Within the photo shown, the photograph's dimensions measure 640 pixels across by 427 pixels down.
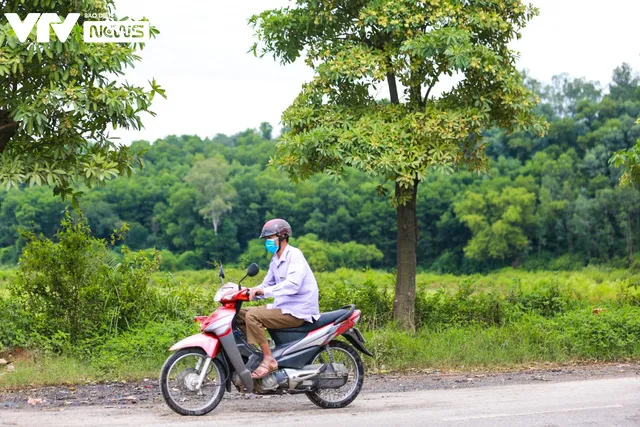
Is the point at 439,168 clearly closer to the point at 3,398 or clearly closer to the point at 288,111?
the point at 288,111

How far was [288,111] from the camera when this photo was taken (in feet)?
50.8

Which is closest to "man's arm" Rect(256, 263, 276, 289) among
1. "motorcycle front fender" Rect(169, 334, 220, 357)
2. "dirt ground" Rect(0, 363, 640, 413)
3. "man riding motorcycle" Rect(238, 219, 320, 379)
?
"man riding motorcycle" Rect(238, 219, 320, 379)

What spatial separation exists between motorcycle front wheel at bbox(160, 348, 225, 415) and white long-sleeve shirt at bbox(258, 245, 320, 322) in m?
0.91

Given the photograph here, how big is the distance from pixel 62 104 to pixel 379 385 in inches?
219

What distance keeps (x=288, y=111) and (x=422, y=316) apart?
455 centimetres

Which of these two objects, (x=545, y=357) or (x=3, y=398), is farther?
(x=545, y=357)

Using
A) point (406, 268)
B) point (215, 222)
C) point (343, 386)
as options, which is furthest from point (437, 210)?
point (343, 386)

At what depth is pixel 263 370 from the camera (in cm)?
904

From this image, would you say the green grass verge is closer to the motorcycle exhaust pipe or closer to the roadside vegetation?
the roadside vegetation

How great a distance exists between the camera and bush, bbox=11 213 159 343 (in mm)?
13570

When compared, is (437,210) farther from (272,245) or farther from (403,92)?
(272,245)

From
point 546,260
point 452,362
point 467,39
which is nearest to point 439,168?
point 467,39

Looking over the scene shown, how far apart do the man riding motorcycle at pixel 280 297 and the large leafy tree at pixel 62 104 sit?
350cm

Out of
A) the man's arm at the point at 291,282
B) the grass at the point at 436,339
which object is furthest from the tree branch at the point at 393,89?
the man's arm at the point at 291,282
